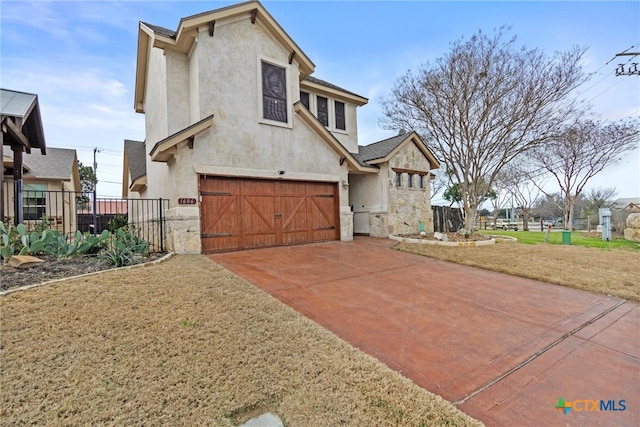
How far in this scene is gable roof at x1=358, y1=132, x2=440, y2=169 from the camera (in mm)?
12616

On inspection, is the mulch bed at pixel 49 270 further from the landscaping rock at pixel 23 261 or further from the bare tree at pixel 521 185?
the bare tree at pixel 521 185

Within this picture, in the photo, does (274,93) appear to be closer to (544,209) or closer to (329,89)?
(329,89)

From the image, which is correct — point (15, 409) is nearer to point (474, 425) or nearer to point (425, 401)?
point (425, 401)

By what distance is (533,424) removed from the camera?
2.03 m

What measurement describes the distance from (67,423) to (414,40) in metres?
14.6

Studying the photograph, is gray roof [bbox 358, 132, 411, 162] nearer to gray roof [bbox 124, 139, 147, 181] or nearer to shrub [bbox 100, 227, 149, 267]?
shrub [bbox 100, 227, 149, 267]

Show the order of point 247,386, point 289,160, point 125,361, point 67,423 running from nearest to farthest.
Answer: point 67,423 < point 247,386 < point 125,361 < point 289,160

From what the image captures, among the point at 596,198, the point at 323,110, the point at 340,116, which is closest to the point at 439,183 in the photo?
the point at 596,198

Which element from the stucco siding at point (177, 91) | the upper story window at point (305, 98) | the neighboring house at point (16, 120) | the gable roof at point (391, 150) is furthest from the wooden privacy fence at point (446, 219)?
the neighboring house at point (16, 120)

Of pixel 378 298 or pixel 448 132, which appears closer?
pixel 378 298

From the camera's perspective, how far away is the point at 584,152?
19.9m

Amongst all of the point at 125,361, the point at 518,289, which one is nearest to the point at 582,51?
the point at 518,289

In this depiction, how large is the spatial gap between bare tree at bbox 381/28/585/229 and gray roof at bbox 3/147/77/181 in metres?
18.2

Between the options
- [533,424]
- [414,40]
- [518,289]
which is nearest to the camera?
[533,424]
